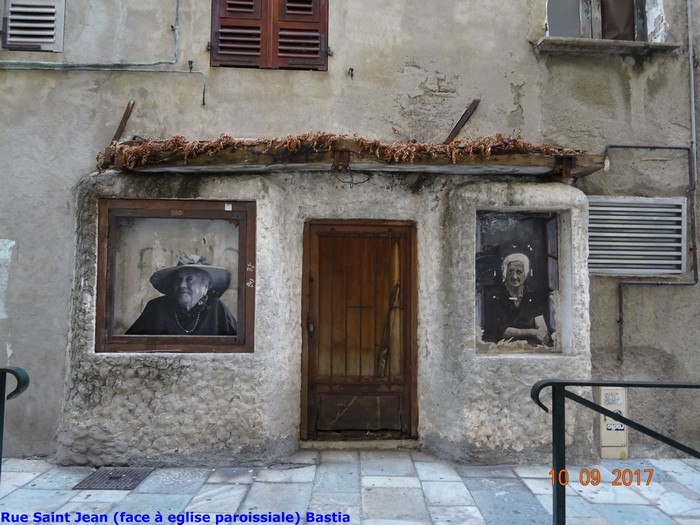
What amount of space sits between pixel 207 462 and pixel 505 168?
3586 millimetres

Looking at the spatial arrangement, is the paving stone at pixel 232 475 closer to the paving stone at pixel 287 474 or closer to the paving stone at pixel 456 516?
the paving stone at pixel 287 474

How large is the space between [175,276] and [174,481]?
170cm

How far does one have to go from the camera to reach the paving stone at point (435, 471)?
4.07m

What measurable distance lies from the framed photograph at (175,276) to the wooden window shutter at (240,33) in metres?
1.45

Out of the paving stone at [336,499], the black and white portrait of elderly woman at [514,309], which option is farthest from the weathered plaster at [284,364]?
the paving stone at [336,499]

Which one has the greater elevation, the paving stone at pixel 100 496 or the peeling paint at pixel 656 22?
the peeling paint at pixel 656 22

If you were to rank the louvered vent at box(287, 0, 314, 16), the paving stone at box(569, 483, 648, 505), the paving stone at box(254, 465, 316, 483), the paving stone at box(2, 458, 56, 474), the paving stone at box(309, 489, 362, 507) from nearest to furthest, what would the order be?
the paving stone at box(309, 489, 362, 507)
the paving stone at box(569, 483, 648, 505)
the paving stone at box(254, 465, 316, 483)
the paving stone at box(2, 458, 56, 474)
the louvered vent at box(287, 0, 314, 16)

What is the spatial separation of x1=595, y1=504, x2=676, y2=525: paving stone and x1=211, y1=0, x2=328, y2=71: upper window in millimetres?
4351

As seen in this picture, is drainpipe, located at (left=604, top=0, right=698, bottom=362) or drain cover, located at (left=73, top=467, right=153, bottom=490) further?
drainpipe, located at (left=604, top=0, right=698, bottom=362)

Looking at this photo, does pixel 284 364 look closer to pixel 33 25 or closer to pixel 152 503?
pixel 152 503

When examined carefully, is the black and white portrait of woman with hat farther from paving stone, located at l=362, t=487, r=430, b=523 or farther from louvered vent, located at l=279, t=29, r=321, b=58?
louvered vent, located at l=279, t=29, r=321, b=58

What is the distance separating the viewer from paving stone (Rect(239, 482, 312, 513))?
3.51 m

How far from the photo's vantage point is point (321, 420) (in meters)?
4.75

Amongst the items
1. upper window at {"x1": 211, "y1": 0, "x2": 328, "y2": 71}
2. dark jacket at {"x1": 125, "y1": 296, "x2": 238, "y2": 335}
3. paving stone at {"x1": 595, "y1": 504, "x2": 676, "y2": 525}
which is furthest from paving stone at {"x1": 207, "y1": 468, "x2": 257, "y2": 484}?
upper window at {"x1": 211, "y1": 0, "x2": 328, "y2": 71}
